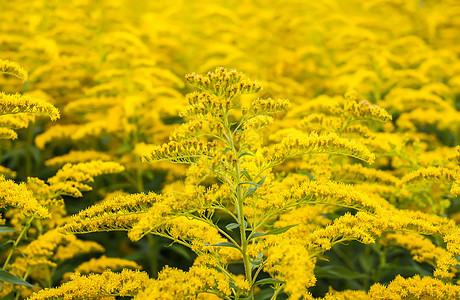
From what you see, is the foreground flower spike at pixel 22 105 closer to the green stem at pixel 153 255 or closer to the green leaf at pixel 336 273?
the green stem at pixel 153 255

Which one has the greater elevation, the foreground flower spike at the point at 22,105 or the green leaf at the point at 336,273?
the foreground flower spike at the point at 22,105

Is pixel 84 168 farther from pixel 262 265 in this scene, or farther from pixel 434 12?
pixel 434 12

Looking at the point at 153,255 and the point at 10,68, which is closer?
the point at 10,68

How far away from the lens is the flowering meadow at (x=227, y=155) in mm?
2617

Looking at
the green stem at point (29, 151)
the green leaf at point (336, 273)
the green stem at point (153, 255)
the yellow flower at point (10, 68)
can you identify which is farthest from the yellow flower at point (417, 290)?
the green stem at point (29, 151)

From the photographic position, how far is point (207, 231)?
2.96 metres

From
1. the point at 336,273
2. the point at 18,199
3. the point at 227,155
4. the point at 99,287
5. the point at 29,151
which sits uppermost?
the point at 227,155

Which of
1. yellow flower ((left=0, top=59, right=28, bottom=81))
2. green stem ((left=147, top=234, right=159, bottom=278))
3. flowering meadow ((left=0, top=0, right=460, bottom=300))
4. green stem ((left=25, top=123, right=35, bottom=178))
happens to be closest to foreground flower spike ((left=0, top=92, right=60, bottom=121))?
flowering meadow ((left=0, top=0, right=460, bottom=300))

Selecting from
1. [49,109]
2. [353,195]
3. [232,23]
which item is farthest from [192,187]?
[232,23]

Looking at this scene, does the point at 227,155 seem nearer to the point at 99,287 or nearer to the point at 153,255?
the point at 99,287

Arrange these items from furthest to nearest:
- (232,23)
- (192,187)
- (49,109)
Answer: (232,23) → (49,109) → (192,187)

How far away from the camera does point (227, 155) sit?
252cm

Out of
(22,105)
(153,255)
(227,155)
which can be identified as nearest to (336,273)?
(227,155)

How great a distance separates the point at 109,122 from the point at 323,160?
2436 mm
